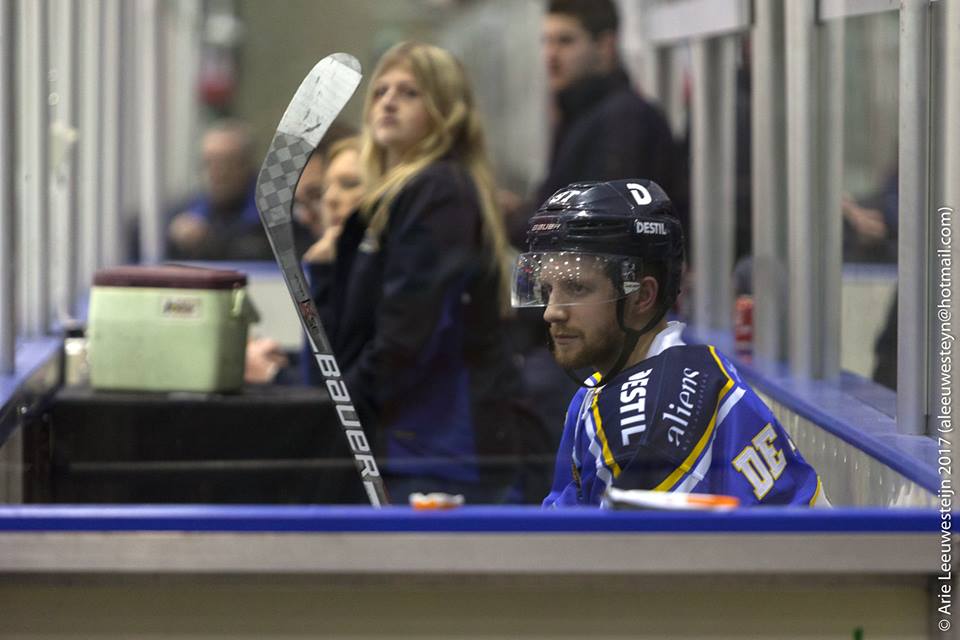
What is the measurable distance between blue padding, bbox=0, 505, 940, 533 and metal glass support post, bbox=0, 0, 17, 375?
5.52 feet

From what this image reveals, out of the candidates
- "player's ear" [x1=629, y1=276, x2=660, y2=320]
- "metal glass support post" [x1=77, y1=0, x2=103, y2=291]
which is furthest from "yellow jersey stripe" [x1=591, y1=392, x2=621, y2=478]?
"metal glass support post" [x1=77, y1=0, x2=103, y2=291]

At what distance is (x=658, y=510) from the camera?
1.80m

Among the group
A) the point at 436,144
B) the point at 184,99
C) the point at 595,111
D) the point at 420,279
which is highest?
the point at 184,99

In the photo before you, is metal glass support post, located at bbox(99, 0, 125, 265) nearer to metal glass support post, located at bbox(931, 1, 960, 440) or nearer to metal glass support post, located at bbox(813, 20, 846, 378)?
metal glass support post, located at bbox(813, 20, 846, 378)

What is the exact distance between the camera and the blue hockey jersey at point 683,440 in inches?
83.2

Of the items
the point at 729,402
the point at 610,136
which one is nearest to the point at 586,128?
the point at 610,136

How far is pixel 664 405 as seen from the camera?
7.04 feet

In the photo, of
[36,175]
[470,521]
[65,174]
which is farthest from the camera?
[65,174]

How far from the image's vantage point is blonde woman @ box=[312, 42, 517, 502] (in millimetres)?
3617

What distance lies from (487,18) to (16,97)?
32.0 feet

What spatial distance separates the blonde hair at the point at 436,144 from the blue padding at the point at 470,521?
1.89 m

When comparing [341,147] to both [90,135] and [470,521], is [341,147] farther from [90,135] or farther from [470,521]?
[470,521]

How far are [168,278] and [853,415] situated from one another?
1700 mm

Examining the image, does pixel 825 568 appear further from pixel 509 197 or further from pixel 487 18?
pixel 487 18
